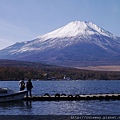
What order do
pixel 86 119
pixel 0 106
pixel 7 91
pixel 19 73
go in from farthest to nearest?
pixel 19 73
pixel 7 91
pixel 0 106
pixel 86 119

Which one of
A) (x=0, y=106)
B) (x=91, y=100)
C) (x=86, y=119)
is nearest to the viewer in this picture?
(x=86, y=119)

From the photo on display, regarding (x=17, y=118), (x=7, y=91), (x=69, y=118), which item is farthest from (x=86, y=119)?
(x=7, y=91)

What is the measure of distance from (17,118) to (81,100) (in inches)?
657

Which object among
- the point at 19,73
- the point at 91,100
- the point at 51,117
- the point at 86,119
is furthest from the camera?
the point at 19,73

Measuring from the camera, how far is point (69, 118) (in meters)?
26.5

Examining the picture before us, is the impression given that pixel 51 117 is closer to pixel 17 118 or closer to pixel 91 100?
pixel 17 118

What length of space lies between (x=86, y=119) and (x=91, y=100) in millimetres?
16962

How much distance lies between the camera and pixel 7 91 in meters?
39.6

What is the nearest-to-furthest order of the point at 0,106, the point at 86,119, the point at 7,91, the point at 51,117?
the point at 86,119 → the point at 51,117 → the point at 0,106 → the point at 7,91

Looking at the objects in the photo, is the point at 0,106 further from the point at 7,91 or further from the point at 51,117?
the point at 51,117

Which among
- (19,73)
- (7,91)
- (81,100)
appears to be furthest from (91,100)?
(19,73)

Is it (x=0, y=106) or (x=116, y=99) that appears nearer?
(x=0, y=106)

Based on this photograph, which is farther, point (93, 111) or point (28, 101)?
point (28, 101)

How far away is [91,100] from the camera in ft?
139
